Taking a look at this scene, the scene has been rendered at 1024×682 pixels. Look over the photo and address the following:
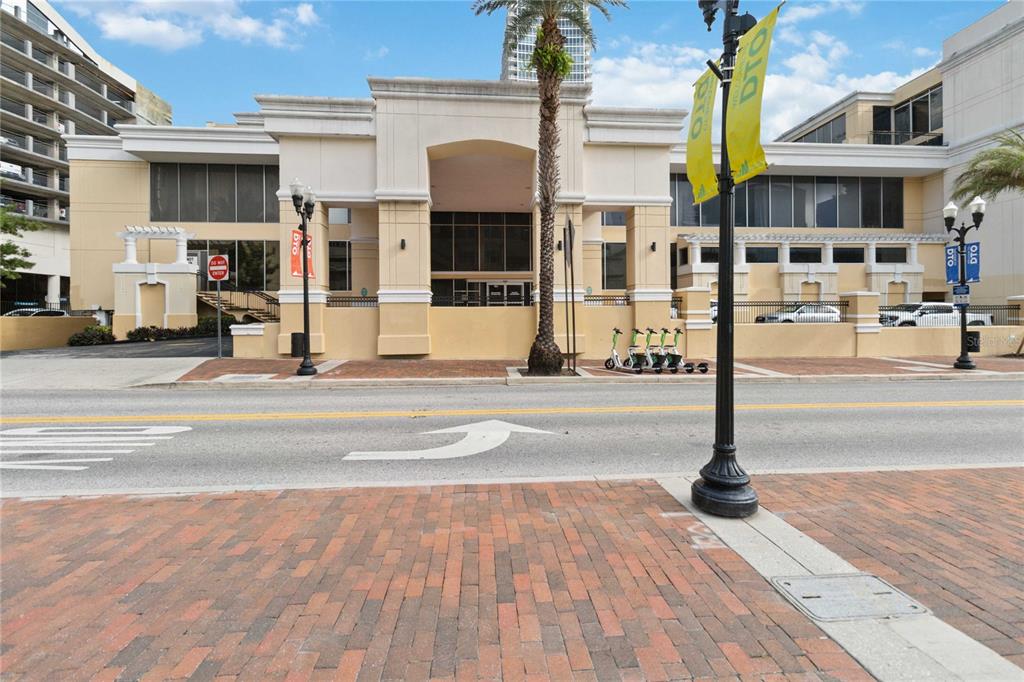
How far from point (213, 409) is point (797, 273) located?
35137 millimetres

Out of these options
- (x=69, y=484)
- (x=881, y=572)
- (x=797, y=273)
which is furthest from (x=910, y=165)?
(x=69, y=484)

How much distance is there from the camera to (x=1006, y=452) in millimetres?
6516

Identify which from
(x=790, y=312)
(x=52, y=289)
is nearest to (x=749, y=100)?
(x=790, y=312)

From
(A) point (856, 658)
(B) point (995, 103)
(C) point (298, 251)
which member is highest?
(B) point (995, 103)

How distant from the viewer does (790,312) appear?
20562 mm

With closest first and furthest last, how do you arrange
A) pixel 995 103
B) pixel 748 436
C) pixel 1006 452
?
pixel 1006 452 < pixel 748 436 < pixel 995 103

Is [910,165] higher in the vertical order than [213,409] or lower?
higher

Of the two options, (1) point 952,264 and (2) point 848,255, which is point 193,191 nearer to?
(1) point 952,264

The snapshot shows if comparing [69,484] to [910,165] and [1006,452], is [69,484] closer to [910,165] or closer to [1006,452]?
[1006,452]

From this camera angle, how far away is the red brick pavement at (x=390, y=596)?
8.31ft

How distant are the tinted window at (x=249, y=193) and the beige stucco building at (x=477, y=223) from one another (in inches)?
3.5

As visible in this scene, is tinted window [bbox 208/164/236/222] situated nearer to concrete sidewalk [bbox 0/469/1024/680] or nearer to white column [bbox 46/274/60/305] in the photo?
white column [bbox 46/274/60/305]

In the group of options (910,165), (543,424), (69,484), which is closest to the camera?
(69,484)

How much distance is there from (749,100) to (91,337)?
29.9 meters
